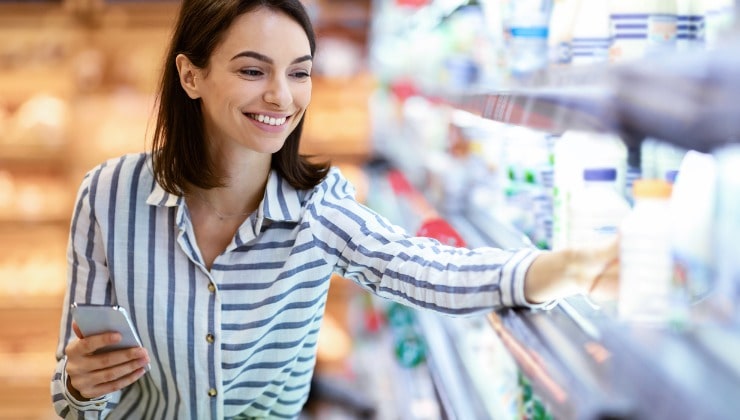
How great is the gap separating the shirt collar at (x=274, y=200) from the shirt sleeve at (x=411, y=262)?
0.03 meters

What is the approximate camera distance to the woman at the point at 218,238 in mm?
1504

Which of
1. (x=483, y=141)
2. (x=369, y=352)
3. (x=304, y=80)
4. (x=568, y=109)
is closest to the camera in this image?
(x=568, y=109)

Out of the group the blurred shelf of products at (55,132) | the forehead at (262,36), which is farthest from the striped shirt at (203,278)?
the blurred shelf of products at (55,132)

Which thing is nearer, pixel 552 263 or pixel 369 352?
pixel 552 263

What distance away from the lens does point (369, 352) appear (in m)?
4.38

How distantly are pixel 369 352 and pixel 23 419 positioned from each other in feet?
5.80

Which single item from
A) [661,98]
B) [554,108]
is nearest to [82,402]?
[554,108]

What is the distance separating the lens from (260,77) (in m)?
1.51

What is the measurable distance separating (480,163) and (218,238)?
3.47 ft

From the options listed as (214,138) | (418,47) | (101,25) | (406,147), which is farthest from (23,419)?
(214,138)

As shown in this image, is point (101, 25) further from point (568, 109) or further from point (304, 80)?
point (568, 109)

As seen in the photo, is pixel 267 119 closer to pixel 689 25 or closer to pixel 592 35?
pixel 592 35

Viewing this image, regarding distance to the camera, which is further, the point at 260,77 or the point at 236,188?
the point at 236,188

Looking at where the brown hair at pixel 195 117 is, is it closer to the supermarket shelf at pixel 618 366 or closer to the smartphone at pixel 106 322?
the smartphone at pixel 106 322
